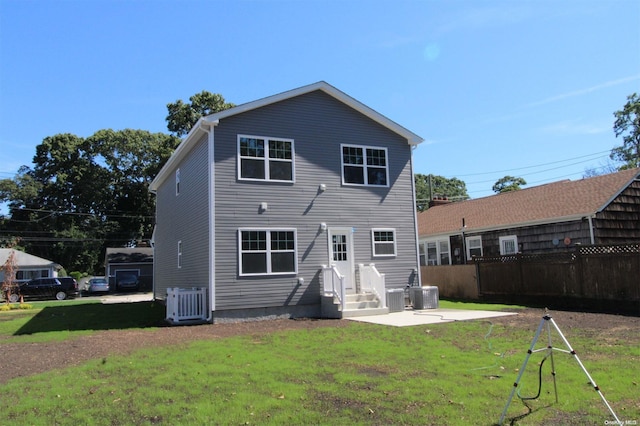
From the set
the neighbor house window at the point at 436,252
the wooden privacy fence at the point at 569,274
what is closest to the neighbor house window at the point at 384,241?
the wooden privacy fence at the point at 569,274

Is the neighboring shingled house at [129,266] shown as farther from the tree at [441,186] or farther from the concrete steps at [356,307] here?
the tree at [441,186]

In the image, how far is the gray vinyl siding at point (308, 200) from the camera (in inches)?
550

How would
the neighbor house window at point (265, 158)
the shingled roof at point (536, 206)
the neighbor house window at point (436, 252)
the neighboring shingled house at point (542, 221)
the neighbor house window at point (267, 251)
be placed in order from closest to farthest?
1. the neighbor house window at point (267, 251)
2. the neighbor house window at point (265, 158)
3. the neighboring shingled house at point (542, 221)
4. the shingled roof at point (536, 206)
5. the neighbor house window at point (436, 252)

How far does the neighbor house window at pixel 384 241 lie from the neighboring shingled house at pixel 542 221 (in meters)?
6.29

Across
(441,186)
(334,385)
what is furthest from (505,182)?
(334,385)

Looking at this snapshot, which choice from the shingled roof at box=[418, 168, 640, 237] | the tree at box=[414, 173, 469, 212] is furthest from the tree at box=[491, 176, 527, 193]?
the shingled roof at box=[418, 168, 640, 237]

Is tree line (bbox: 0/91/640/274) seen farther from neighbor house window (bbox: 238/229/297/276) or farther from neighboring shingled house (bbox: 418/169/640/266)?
neighbor house window (bbox: 238/229/297/276)

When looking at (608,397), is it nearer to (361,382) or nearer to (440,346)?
(361,382)

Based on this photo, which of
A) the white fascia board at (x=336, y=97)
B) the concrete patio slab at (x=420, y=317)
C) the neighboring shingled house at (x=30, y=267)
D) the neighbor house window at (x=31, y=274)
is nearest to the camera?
the concrete patio slab at (x=420, y=317)

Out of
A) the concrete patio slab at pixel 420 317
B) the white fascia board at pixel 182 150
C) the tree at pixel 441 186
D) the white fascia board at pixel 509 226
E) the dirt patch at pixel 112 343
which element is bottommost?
the concrete patio slab at pixel 420 317

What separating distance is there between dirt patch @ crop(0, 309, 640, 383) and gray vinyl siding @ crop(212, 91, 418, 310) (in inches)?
51.1

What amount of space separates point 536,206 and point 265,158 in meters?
12.1

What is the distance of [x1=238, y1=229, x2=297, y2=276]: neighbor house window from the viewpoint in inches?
554

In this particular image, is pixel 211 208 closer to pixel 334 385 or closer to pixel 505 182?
pixel 334 385
